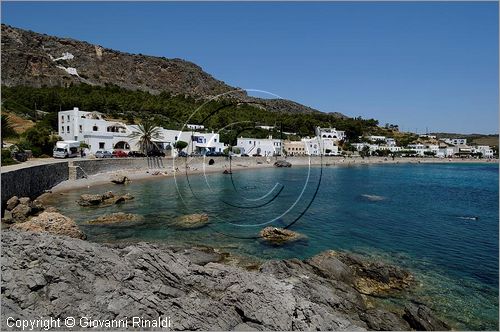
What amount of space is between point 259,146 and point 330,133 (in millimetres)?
52275

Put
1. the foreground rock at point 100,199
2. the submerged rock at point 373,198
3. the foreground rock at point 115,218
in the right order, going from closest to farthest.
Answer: the foreground rock at point 115,218 < the foreground rock at point 100,199 < the submerged rock at point 373,198

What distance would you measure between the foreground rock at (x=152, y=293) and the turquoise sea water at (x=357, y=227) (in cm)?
570

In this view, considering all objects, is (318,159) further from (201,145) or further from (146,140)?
(146,140)

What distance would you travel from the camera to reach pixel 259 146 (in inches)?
3888

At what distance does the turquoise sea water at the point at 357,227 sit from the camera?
55.2 feet

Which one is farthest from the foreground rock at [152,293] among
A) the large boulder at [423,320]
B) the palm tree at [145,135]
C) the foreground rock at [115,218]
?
the palm tree at [145,135]

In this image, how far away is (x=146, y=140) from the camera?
2539 inches

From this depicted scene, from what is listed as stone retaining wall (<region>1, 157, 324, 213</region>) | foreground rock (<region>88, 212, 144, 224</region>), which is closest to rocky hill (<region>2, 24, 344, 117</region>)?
stone retaining wall (<region>1, 157, 324, 213</region>)

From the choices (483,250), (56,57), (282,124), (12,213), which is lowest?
(483,250)

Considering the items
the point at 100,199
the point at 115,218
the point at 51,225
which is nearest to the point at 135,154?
the point at 100,199

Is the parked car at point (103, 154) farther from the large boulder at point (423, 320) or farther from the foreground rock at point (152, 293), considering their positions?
the large boulder at point (423, 320)

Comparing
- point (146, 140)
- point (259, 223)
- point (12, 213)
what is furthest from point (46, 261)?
point (146, 140)

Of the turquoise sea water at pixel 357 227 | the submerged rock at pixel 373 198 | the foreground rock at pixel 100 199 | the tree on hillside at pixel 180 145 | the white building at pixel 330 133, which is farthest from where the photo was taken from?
A: the white building at pixel 330 133

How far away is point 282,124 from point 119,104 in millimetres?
59027
